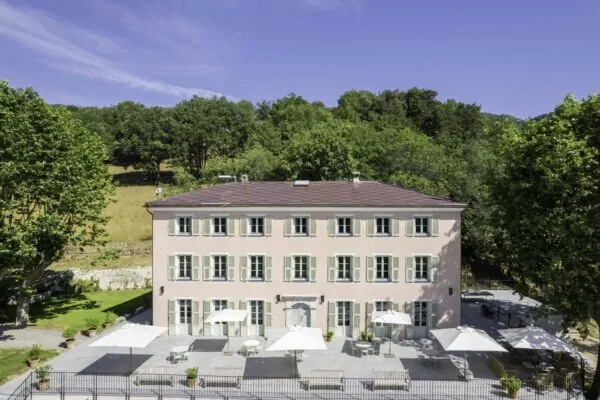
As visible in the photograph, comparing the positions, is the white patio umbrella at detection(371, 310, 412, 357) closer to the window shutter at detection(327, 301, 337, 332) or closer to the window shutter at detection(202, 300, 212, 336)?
the window shutter at detection(327, 301, 337, 332)

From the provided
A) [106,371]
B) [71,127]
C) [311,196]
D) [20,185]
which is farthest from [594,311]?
[71,127]

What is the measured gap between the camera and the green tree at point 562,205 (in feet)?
61.6

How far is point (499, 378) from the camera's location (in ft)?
66.0

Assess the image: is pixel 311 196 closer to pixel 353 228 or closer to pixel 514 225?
pixel 353 228

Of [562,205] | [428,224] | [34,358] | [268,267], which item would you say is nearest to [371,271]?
[428,224]

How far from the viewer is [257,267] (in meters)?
26.5

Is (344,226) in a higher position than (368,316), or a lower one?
higher

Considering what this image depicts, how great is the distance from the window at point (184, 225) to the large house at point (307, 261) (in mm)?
59

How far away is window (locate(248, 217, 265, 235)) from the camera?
26.5 metres

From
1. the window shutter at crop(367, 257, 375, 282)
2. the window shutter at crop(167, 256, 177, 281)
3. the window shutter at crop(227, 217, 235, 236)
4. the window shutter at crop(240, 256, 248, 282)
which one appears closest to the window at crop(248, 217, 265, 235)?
the window shutter at crop(227, 217, 235, 236)

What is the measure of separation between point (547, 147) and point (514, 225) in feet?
12.9

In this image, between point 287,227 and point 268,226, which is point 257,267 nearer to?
point 268,226

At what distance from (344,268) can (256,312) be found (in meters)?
5.68

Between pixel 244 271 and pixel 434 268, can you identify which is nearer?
pixel 434 268
